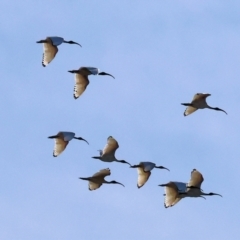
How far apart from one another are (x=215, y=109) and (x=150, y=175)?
5.38 m

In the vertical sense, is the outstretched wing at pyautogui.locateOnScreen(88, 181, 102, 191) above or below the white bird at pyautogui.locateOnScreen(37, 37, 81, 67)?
below

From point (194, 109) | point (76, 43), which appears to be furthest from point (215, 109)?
point (76, 43)

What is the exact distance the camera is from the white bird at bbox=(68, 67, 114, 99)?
164 ft

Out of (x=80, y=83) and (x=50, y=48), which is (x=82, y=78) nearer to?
(x=80, y=83)

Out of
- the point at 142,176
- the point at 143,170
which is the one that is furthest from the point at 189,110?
the point at 142,176

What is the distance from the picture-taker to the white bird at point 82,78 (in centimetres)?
5013

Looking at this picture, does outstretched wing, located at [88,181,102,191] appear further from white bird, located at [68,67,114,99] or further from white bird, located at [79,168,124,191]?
white bird, located at [68,67,114,99]

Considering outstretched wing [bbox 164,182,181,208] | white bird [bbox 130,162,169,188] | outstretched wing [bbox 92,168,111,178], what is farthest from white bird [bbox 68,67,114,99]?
outstretched wing [bbox 164,182,181,208]

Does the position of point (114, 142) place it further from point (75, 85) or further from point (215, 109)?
point (215, 109)

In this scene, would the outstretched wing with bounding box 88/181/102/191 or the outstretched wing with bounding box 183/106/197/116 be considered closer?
the outstretched wing with bounding box 88/181/102/191

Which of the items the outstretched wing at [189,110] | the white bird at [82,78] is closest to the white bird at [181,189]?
the outstretched wing at [189,110]

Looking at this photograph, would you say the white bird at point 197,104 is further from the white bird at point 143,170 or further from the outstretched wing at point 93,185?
the outstretched wing at point 93,185

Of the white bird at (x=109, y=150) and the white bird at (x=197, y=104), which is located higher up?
the white bird at (x=197, y=104)

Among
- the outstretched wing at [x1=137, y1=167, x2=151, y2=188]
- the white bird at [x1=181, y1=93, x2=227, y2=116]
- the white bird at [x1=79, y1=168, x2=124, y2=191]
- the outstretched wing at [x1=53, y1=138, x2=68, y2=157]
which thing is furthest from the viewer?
the white bird at [x1=181, y1=93, x2=227, y2=116]
